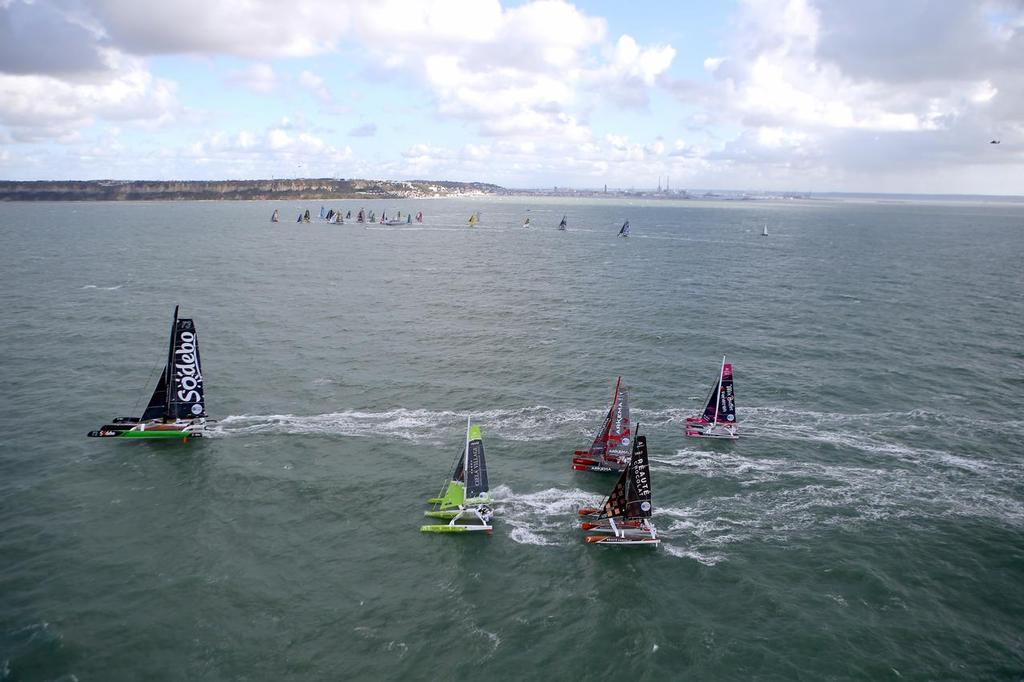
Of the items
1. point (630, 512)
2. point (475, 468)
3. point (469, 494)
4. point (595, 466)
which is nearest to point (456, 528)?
point (469, 494)

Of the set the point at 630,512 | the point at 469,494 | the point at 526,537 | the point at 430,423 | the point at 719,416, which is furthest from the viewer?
the point at 430,423

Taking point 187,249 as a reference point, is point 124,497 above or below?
below

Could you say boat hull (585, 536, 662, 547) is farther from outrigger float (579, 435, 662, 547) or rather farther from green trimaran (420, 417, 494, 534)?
green trimaran (420, 417, 494, 534)

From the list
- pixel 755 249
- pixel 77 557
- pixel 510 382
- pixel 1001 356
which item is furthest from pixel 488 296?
pixel 755 249

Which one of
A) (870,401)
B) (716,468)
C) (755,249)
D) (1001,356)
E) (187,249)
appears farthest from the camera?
(755,249)

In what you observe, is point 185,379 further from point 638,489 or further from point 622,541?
point 638,489

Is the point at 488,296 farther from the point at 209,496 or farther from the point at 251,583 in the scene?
the point at 251,583
